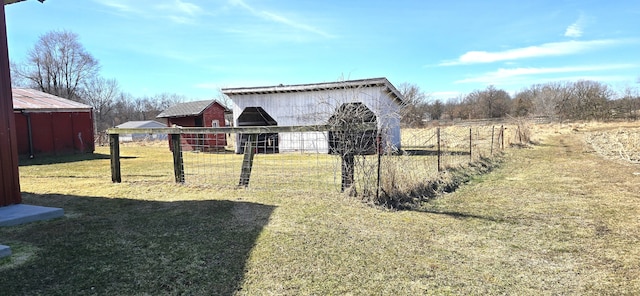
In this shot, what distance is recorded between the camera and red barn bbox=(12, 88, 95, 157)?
15.1m

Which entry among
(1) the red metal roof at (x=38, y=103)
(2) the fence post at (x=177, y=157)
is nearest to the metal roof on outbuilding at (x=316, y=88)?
(1) the red metal roof at (x=38, y=103)

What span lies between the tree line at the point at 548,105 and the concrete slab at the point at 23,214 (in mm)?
29907

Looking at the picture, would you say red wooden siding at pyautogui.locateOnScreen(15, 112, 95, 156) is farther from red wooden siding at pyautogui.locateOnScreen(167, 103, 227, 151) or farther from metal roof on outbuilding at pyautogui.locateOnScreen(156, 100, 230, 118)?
metal roof on outbuilding at pyautogui.locateOnScreen(156, 100, 230, 118)

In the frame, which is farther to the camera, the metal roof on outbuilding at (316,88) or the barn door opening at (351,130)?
the metal roof on outbuilding at (316,88)

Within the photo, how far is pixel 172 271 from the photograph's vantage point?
318 centimetres

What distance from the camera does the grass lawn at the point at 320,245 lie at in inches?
116

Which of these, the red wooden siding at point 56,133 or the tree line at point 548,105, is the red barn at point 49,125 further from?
the tree line at point 548,105

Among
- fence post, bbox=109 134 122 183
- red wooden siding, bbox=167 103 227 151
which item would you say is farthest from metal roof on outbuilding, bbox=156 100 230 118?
fence post, bbox=109 134 122 183

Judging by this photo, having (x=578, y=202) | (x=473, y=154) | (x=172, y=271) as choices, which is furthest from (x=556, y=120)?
(x=172, y=271)

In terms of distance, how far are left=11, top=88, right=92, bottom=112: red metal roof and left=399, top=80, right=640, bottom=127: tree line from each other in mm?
25229

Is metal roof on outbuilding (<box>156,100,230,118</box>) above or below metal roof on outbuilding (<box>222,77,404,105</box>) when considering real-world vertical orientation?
below

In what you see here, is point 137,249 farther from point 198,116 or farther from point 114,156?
point 198,116

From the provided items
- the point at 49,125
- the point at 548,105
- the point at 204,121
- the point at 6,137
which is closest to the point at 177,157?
the point at 6,137

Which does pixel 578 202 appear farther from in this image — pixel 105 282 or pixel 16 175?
pixel 16 175
